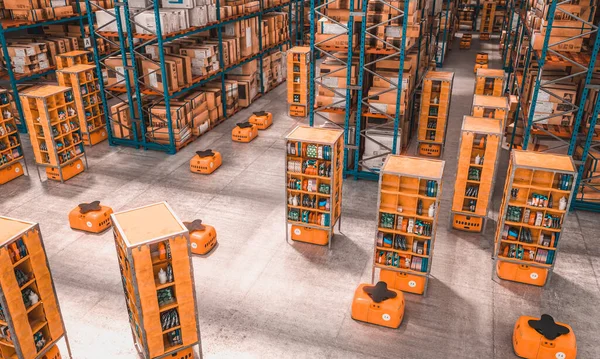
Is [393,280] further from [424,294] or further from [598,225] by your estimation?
[598,225]

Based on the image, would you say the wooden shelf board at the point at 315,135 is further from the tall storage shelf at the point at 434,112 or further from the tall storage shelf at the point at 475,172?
the tall storage shelf at the point at 434,112

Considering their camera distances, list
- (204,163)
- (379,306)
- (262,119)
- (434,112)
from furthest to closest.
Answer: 1. (262,119)
2. (434,112)
3. (204,163)
4. (379,306)

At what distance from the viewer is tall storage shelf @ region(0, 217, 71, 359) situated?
6195mm

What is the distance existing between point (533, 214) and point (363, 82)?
5.96 meters

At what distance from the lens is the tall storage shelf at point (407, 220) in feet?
26.7

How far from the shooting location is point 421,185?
27.0 feet

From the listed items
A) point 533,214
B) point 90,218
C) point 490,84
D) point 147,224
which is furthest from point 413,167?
point 490,84

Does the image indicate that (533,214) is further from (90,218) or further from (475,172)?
(90,218)

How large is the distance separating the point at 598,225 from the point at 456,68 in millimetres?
17124

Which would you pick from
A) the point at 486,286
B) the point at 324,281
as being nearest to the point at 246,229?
the point at 324,281

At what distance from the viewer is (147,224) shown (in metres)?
6.52

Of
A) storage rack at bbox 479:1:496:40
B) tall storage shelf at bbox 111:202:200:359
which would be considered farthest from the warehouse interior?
storage rack at bbox 479:1:496:40

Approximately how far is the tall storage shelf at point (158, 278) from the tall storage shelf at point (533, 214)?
18.4 ft

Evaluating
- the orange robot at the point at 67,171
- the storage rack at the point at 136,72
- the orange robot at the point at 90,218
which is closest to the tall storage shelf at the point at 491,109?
the storage rack at the point at 136,72
